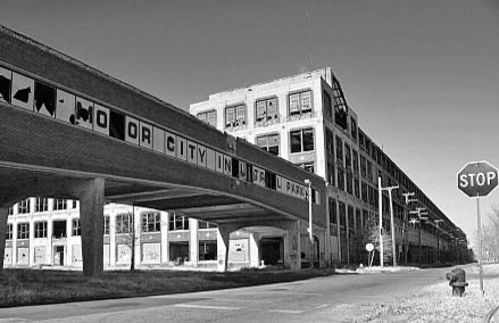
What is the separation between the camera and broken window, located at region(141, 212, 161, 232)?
69000mm

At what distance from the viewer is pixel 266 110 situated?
67.1 metres

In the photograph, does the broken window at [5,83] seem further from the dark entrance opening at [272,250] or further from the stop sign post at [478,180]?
the dark entrance opening at [272,250]

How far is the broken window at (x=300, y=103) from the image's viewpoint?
63.9m

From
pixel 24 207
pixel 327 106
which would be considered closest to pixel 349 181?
pixel 327 106

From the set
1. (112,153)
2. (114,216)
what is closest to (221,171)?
(112,153)

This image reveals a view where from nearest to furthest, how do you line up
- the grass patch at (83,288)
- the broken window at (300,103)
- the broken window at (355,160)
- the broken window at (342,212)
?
the grass patch at (83,288) < the broken window at (300,103) < the broken window at (342,212) < the broken window at (355,160)

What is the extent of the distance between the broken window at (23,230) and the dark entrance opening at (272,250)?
3640 centimetres

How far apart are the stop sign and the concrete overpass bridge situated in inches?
645

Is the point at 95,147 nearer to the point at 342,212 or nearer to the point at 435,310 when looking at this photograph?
the point at 435,310

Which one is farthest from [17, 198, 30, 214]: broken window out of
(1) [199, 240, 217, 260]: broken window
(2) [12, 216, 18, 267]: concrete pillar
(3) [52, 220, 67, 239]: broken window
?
(1) [199, 240, 217, 260]: broken window

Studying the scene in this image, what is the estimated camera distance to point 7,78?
856 inches

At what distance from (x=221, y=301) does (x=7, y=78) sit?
12.3 metres

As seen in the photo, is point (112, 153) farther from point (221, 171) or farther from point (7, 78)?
point (221, 171)

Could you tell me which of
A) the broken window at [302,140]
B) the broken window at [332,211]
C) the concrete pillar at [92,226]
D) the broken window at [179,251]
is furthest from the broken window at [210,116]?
the concrete pillar at [92,226]
